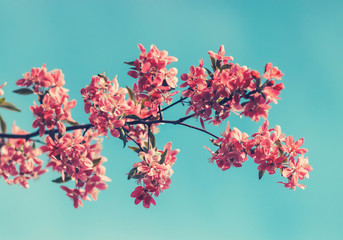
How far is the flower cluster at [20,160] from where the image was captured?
10.2 ft

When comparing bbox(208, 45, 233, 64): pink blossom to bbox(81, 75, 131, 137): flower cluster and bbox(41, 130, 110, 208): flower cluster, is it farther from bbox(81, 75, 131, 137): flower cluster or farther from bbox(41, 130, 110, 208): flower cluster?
bbox(41, 130, 110, 208): flower cluster

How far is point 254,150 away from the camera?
3672mm

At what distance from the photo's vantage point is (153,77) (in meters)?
3.48

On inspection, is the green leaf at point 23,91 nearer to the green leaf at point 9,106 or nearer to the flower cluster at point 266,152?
the green leaf at point 9,106

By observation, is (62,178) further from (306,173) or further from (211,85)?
(306,173)

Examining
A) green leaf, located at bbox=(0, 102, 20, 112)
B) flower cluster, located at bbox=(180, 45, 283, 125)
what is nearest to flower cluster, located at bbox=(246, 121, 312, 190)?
flower cluster, located at bbox=(180, 45, 283, 125)

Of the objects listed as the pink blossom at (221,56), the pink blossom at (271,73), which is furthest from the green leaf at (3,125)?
the pink blossom at (271,73)

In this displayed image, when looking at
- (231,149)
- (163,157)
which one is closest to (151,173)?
(163,157)

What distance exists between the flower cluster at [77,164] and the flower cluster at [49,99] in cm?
18

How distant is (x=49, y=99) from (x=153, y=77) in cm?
106

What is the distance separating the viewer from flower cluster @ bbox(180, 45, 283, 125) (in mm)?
3039

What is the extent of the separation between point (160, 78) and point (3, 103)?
4.97 feet

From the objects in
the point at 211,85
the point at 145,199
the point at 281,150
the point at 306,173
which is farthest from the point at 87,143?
the point at 306,173

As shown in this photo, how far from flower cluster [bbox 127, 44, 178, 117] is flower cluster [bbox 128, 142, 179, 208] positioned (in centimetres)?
45
